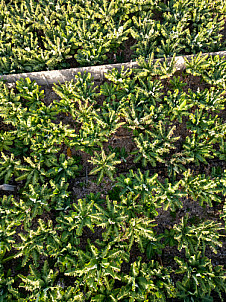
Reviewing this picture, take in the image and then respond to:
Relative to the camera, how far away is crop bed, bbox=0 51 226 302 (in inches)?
166

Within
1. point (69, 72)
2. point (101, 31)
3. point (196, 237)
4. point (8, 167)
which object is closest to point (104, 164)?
point (8, 167)

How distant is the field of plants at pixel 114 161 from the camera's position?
14.1 feet

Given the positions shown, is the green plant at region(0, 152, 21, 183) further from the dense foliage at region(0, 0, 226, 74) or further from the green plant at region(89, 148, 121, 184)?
the dense foliage at region(0, 0, 226, 74)

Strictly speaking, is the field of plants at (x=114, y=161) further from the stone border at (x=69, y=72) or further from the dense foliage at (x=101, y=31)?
the stone border at (x=69, y=72)

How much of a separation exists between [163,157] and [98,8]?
5.37 metres

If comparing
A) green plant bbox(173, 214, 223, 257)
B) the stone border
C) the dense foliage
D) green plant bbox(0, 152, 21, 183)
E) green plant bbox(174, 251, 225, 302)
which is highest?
the dense foliage

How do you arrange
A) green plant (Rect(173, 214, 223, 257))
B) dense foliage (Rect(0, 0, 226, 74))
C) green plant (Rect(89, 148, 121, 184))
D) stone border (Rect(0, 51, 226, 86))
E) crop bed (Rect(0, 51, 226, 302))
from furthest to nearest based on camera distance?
dense foliage (Rect(0, 0, 226, 74)) → stone border (Rect(0, 51, 226, 86)) → green plant (Rect(89, 148, 121, 184)) → green plant (Rect(173, 214, 223, 257)) → crop bed (Rect(0, 51, 226, 302))

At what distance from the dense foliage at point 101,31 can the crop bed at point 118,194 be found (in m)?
0.85

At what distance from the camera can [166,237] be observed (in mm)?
4773

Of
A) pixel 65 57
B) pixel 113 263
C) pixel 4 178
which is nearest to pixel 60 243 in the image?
pixel 113 263

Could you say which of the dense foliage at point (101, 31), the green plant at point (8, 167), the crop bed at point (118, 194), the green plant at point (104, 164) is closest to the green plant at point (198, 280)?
the crop bed at point (118, 194)

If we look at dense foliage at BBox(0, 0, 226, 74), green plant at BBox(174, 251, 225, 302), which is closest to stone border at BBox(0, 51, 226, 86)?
dense foliage at BBox(0, 0, 226, 74)

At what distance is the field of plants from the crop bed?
31 millimetres

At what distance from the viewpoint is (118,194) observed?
5246 millimetres
